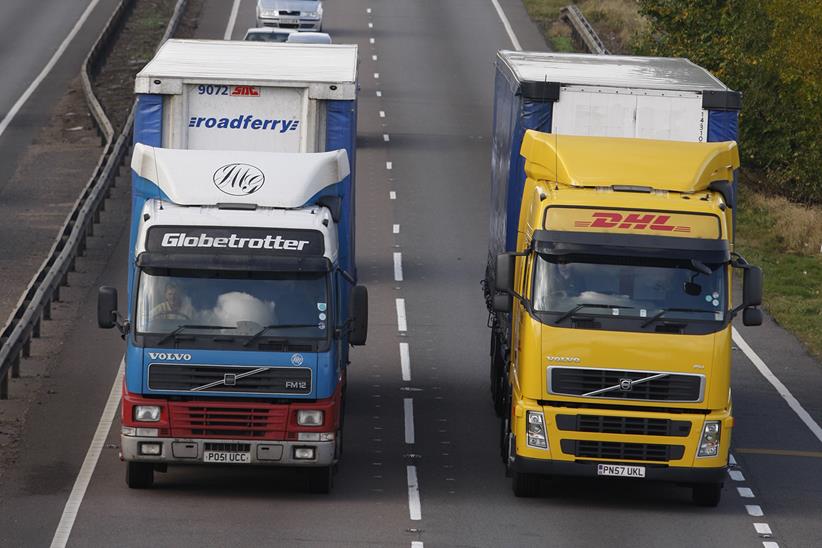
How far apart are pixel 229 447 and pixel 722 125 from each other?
701 centimetres

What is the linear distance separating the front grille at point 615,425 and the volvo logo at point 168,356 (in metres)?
3.90

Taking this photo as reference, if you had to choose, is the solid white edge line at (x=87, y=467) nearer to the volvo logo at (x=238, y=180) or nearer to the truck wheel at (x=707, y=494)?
the volvo logo at (x=238, y=180)

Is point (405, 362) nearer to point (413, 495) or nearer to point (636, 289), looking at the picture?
point (413, 495)

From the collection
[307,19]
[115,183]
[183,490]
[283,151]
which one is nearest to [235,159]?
[283,151]

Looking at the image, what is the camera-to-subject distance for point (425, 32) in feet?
205

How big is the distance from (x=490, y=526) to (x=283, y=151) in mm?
5300

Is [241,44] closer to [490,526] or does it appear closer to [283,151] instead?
[283,151]

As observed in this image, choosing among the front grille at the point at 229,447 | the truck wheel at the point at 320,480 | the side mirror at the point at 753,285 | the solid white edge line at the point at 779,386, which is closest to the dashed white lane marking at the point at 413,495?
the truck wheel at the point at 320,480

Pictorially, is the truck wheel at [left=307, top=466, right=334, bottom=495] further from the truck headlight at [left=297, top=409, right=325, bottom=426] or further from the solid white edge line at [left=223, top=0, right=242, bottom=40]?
the solid white edge line at [left=223, top=0, right=242, bottom=40]

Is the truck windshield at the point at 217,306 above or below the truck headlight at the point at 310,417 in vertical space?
above

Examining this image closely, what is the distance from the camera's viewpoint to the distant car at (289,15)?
56469mm

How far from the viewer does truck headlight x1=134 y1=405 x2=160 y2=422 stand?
1800 centimetres

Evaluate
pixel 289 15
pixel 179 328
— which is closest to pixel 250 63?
pixel 179 328

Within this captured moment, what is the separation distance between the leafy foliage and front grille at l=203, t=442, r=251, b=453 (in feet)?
75.1
